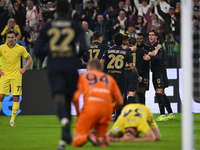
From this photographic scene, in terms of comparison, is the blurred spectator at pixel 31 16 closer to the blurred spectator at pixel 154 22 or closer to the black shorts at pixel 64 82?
the blurred spectator at pixel 154 22

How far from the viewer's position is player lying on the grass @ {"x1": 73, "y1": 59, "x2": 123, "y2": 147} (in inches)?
204

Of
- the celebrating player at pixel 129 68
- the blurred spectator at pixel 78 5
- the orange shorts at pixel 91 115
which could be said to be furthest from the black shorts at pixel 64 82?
the blurred spectator at pixel 78 5

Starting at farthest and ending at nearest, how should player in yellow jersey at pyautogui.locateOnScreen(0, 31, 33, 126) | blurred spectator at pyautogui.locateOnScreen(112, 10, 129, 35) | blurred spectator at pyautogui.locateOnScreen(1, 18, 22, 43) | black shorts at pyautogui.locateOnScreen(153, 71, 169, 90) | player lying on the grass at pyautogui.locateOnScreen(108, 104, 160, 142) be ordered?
blurred spectator at pyautogui.locateOnScreen(112, 10, 129, 35) < blurred spectator at pyautogui.locateOnScreen(1, 18, 22, 43) < black shorts at pyautogui.locateOnScreen(153, 71, 169, 90) < player in yellow jersey at pyautogui.locateOnScreen(0, 31, 33, 126) < player lying on the grass at pyautogui.locateOnScreen(108, 104, 160, 142)

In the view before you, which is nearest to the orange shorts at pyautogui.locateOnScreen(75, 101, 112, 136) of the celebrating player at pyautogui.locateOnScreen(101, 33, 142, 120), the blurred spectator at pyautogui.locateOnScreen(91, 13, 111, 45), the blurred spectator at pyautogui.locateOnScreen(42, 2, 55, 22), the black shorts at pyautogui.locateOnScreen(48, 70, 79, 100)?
the black shorts at pyautogui.locateOnScreen(48, 70, 79, 100)

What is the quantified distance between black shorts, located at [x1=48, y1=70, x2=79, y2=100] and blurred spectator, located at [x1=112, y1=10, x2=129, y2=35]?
9.78 metres

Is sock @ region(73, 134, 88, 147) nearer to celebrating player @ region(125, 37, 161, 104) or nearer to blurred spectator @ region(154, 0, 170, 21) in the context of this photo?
celebrating player @ region(125, 37, 161, 104)

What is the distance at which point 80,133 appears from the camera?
521 cm

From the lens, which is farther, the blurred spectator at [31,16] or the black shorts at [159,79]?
the blurred spectator at [31,16]

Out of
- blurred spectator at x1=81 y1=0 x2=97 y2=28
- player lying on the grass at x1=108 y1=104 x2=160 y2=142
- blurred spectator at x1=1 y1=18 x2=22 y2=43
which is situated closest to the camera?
player lying on the grass at x1=108 y1=104 x2=160 y2=142

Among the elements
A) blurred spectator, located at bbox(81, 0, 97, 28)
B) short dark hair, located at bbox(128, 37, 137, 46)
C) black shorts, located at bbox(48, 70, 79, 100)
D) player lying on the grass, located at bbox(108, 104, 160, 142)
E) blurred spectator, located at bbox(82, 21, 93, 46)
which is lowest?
player lying on the grass, located at bbox(108, 104, 160, 142)

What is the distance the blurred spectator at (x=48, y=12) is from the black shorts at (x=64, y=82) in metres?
10.9

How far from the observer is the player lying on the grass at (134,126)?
231 inches

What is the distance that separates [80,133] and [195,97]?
341 inches

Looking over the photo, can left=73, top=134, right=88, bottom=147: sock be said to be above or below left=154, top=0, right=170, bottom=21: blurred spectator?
below
